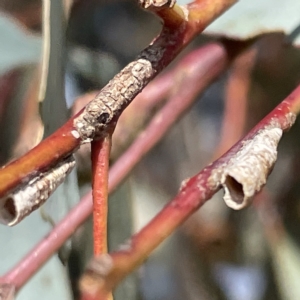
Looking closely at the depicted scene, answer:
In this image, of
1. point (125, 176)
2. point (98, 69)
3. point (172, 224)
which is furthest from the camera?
point (98, 69)

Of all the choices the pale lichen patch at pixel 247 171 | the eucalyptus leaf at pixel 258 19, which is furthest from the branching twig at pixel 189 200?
the eucalyptus leaf at pixel 258 19

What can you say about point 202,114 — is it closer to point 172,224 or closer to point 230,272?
point 230,272

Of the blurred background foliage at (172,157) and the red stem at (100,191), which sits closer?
the red stem at (100,191)

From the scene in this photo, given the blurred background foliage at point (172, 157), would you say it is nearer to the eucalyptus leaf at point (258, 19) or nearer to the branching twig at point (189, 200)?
the eucalyptus leaf at point (258, 19)

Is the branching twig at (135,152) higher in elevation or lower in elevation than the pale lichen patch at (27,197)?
lower

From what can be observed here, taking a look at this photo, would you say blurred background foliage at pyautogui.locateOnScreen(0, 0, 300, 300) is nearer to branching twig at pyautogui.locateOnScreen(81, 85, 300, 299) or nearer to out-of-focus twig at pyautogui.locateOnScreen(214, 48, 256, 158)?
out-of-focus twig at pyautogui.locateOnScreen(214, 48, 256, 158)

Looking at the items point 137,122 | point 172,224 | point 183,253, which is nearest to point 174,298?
point 183,253

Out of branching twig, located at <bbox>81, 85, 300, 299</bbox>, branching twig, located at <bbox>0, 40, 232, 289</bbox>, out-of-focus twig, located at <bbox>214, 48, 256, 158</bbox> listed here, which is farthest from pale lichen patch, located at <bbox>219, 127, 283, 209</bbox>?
out-of-focus twig, located at <bbox>214, 48, 256, 158</bbox>

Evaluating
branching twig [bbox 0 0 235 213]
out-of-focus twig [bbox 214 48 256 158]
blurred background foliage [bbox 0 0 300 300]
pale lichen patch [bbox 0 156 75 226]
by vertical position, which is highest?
branching twig [bbox 0 0 235 213]
